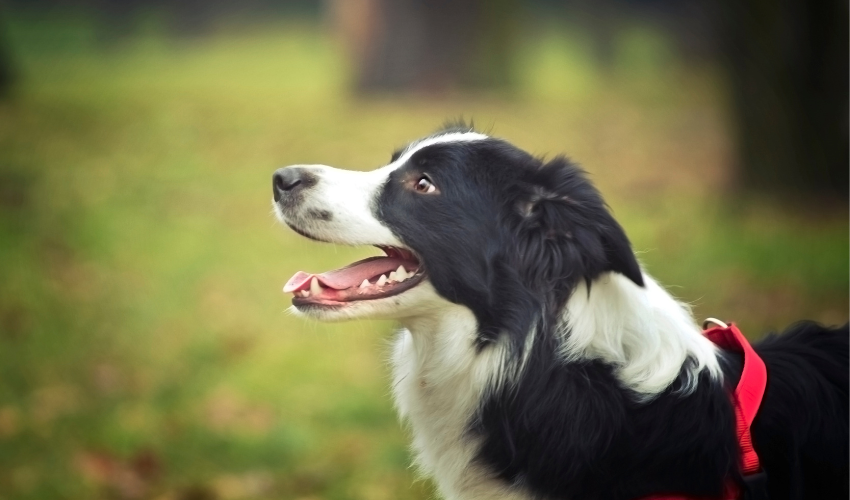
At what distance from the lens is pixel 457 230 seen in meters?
Result: 2.66

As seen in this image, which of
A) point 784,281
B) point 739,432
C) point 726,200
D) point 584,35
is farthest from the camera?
point 584,35

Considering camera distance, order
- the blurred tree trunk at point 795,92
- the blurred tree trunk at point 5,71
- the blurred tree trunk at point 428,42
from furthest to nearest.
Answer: the blurred tree trunk at point 428,42
the blurred tree trunk at point 5,71
the blurred tree trunk at point 795,92

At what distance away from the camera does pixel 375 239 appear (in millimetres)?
2680

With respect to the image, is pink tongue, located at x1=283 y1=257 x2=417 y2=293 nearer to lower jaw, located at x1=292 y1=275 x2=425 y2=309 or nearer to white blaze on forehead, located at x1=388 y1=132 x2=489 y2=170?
lower jaw, located at x1=292 y1=275 x2=425 y2=309

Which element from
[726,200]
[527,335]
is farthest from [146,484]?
[726,200]

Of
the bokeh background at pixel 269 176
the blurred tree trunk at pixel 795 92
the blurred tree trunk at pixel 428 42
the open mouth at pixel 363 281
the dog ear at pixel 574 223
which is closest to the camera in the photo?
the dog ear at pixel 574 223

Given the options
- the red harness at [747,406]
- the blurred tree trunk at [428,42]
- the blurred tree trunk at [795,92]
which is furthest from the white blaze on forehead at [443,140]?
the blurred tree trunk at [428,42]

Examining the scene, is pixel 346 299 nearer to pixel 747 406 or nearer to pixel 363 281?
pixel 363 281

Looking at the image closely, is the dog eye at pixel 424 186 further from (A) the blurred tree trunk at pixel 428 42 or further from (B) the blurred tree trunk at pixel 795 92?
(A) the blurred tree trunk at pixel 428 42

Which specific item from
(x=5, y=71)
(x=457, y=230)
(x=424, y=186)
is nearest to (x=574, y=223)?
(x=457, y=230)

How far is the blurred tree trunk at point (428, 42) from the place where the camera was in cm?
1295

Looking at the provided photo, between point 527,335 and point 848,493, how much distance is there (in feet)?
3.73

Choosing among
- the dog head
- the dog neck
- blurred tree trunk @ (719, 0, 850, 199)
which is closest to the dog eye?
the dog head

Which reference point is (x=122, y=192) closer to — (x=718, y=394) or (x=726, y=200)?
(x=726, y=200)
